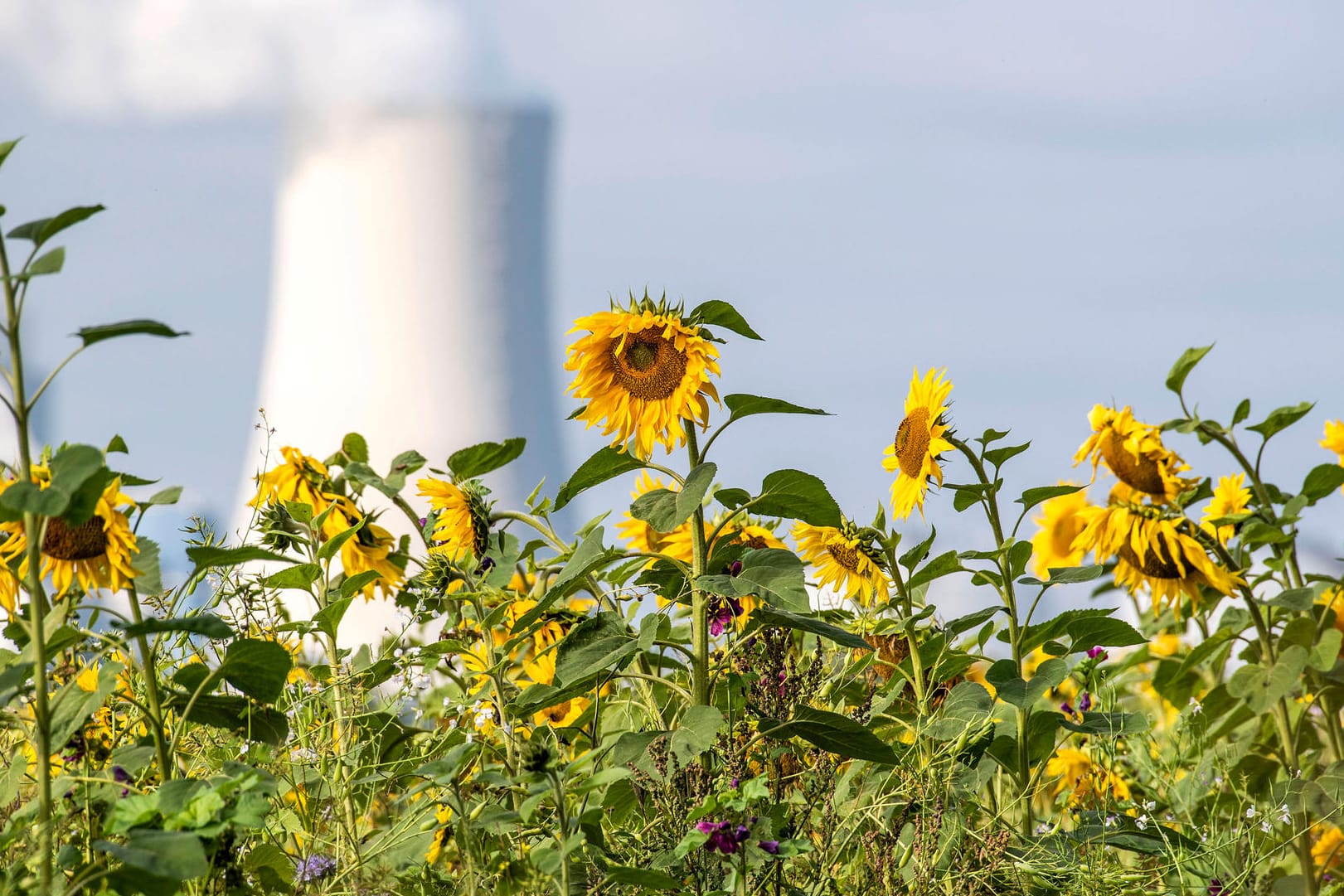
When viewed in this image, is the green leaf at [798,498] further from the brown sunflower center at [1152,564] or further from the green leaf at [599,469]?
the brown sunflower center at [1152,564]

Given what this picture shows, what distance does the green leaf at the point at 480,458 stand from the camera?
1685 millimetres

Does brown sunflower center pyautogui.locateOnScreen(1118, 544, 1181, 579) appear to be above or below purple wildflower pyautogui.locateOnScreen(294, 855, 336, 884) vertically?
above

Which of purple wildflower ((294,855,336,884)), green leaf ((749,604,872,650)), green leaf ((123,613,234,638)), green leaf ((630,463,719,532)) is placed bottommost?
purple wildflower ((294,855,336,884))

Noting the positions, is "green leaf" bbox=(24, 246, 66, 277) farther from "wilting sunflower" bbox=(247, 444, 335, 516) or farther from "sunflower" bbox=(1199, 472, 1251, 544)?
"sunflower" bbox=(1199, 472, 1251, 544)

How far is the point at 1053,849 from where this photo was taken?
149cm

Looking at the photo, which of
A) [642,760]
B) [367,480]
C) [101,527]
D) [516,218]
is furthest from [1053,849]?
[516,218]

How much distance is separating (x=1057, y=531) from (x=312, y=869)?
1.23 meters

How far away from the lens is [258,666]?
1.20 meters

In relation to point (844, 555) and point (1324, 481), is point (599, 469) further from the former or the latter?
point (1324, 481)

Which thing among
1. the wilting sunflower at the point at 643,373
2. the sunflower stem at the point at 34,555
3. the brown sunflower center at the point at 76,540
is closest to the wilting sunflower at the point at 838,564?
the wilting sunflower at the point at 643,373

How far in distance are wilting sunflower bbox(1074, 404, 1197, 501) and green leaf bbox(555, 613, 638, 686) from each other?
62 cm

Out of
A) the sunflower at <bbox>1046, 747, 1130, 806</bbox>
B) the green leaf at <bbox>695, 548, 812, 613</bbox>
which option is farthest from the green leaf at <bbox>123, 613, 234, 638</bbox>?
the sunflower at <bbox>1046, 747, 1130, 806</bbox>

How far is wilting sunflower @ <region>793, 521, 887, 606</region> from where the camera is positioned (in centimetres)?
173

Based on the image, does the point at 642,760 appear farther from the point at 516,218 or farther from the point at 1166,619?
the point at 516,218
